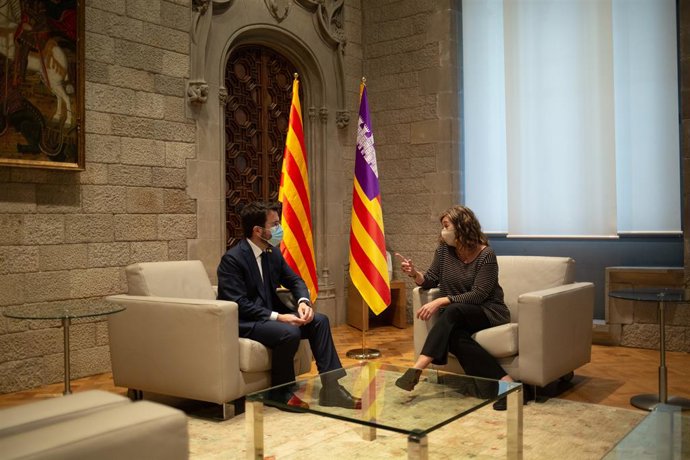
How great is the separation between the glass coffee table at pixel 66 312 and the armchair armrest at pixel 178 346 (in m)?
0.26

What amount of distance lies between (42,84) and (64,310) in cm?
181

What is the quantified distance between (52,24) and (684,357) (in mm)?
4930

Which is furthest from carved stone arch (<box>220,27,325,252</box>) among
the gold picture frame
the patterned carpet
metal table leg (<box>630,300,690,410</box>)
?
metal table leg (<box>630,300,690,410</box>)

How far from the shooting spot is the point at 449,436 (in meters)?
3.22

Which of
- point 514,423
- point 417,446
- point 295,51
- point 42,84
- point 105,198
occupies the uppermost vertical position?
point 295,51

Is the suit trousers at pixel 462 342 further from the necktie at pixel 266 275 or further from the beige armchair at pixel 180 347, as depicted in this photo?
the necktie at pixel 266 275

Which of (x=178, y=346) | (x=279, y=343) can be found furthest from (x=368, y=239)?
(x=178, y=346)

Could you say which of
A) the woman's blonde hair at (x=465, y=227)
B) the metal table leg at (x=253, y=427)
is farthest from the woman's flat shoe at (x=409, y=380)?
the woman's blonde hair at (x=465, y=227)

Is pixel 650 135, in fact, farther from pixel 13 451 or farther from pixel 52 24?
pixel 13 451

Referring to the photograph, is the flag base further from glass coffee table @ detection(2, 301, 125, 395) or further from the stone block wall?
glass coffee table @ detection(2, 301, 125, 395)

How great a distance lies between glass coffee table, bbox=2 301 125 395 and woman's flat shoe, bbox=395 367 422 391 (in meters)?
1.37

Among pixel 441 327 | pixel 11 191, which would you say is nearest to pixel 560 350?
pixel 441 327

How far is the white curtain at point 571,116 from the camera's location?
223 inches

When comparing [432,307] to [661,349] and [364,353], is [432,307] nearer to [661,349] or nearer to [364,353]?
[661,349]
